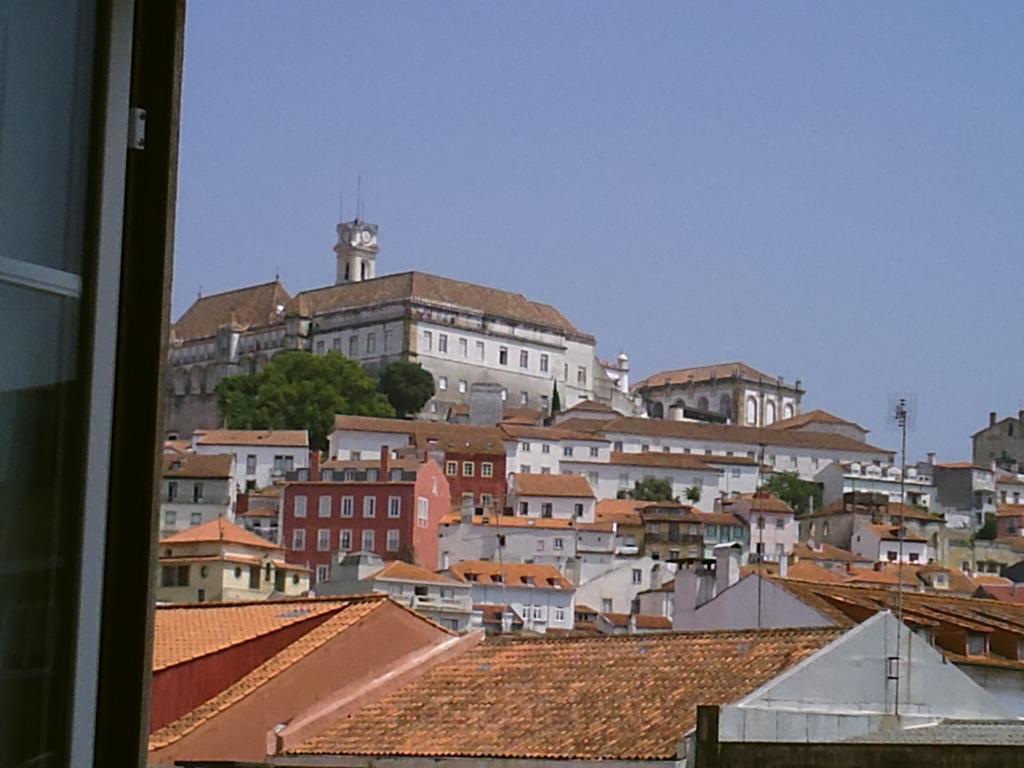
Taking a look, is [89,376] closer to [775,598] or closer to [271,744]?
[271,744]

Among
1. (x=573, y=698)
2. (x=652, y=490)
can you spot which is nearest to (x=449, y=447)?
(x=652, y=490)

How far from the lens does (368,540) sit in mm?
49250

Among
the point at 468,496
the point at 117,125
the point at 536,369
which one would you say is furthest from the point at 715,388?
the point at 117,125

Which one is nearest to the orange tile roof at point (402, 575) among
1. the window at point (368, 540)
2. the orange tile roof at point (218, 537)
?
the orange tile roof at point (218, 537)

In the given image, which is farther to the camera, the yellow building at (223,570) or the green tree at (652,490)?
the green tree at (652,490)

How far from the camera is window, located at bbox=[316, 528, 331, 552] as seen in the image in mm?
49688

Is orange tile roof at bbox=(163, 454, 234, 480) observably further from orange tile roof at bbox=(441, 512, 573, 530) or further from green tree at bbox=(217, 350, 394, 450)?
green tree at bbox=(217, 350, 394, 450)

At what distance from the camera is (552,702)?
8.63 meters

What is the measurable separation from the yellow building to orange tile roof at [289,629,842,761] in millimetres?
18923

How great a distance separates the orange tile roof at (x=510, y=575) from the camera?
43.0m

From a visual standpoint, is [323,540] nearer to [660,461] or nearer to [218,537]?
[218,537]

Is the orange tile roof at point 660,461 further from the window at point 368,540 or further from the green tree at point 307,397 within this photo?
the window at point 368,540

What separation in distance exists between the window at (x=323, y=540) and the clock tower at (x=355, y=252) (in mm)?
38657

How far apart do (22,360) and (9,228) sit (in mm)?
83
